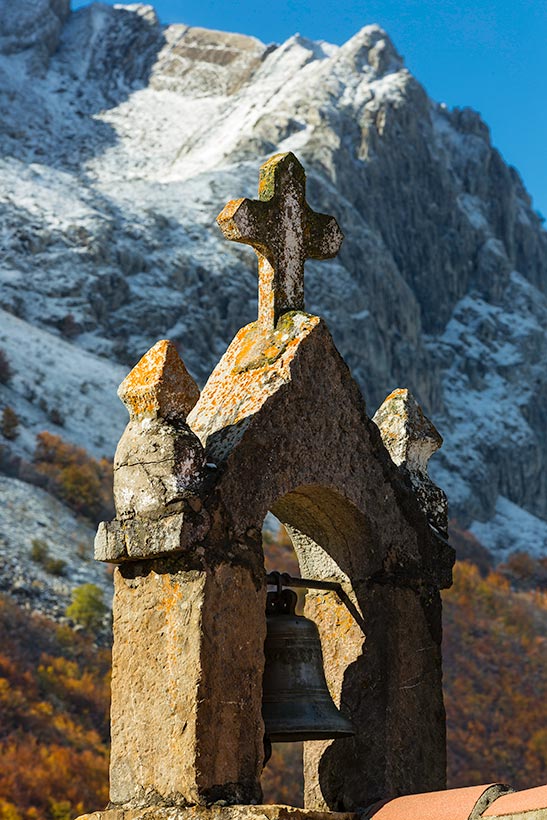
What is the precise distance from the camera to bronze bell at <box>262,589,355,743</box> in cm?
523

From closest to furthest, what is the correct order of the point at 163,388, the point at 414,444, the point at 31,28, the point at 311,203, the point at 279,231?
the point at 163,388 < the point at 279,231 < the point at 414,444 < the point at 311,203 < the point at 31,28

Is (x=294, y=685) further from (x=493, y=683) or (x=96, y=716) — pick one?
(x=493, y=683)

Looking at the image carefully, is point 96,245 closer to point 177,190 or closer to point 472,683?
point 177,190

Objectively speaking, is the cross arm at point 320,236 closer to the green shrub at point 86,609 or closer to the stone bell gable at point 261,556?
the stone bell gable at point 261,556

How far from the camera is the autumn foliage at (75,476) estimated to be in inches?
1400

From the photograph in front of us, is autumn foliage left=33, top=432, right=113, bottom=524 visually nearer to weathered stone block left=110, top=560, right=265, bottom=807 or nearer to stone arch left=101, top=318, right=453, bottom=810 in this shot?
stone arch left=101, top=318, right=453, bottom=810

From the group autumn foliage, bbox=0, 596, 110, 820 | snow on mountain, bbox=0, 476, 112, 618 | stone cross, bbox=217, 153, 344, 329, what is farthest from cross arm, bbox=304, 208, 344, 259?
snow on mountain, bbox=0, 476, 112, 618

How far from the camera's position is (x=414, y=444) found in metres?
6.21

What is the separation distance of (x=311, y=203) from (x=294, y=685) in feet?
225

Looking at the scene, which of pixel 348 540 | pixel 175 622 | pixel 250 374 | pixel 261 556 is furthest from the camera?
pixel 348 540

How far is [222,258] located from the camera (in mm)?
72438

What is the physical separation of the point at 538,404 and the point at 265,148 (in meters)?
24.2

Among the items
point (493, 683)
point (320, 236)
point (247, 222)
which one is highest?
point (493, 683)

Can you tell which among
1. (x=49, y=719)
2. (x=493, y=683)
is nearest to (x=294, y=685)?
(x=49, y=719)
